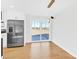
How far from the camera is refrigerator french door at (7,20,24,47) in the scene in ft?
20.3

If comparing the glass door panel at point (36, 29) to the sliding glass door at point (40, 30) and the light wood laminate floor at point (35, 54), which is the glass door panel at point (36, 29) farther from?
the light wood laminate floor at point (35, 54)

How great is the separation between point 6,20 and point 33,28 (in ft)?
8.88

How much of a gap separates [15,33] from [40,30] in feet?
8.57

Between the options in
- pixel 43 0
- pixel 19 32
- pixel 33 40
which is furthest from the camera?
pixel 33 40

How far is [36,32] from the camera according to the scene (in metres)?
8.37

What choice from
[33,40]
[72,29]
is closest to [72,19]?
[72,29]

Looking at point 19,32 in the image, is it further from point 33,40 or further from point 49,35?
point 49,35

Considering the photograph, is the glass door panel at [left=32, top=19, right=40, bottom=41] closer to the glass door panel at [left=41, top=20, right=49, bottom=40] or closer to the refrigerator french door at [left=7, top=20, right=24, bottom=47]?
the glass door panel at [left=41, top=20, right=49, bottom=40]

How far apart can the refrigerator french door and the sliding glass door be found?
72.6 inches

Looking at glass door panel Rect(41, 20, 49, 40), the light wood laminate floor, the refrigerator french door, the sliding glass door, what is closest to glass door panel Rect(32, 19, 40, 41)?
the sliding glass door

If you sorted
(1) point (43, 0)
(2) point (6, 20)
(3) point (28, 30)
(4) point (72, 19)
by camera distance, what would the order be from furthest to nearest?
(3) point (28, 30) < (2) point (6, 20) < (1) point (43, 0) < (4) point (72, 19)

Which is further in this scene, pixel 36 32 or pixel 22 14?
pixel 36 32

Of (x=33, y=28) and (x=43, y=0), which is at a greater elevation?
(x=43, y=0)

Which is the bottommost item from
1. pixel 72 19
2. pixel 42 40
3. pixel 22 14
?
pixel 42 40
